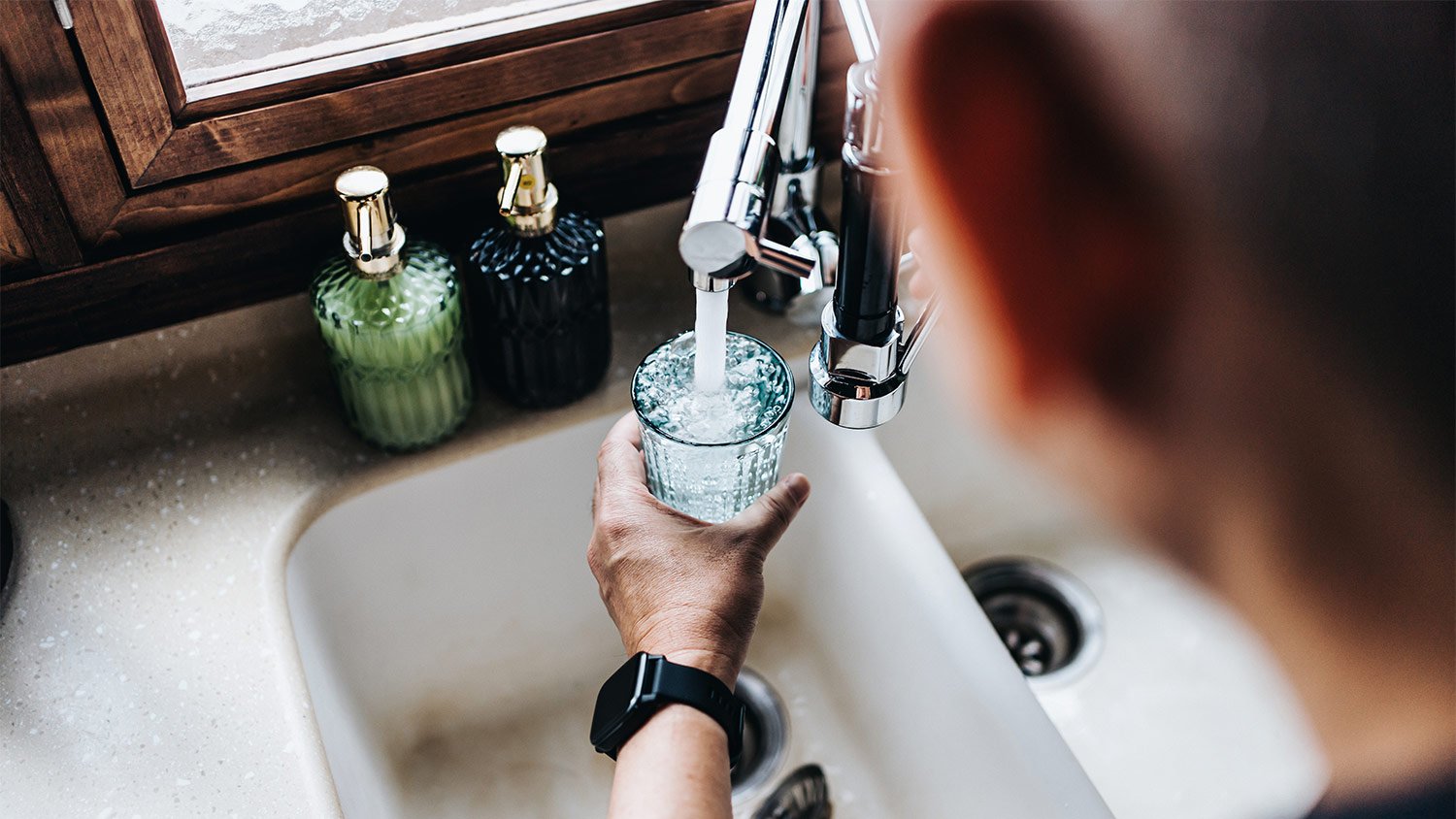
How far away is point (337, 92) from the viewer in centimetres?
67

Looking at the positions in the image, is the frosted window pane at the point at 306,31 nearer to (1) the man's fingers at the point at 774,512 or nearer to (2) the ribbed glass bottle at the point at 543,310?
(2) the ribbed glass bottle at the point at 543,310

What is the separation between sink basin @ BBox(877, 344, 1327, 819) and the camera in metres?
0.73

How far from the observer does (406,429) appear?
717 mm

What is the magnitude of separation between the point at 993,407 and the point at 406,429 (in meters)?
0.54

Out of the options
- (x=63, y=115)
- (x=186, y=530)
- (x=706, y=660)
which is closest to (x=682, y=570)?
(x=706, y=660)

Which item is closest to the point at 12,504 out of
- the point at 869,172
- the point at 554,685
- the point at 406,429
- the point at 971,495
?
the point at 406,429

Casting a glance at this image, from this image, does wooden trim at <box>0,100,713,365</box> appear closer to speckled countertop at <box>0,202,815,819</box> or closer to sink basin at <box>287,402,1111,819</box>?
speckled countertop at <box>0,202,815,819</box>

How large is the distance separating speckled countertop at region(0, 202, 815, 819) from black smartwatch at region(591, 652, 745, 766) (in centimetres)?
16

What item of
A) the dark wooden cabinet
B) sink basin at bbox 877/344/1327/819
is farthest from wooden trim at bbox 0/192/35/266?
sink basin at bbox 877/344/1327/819

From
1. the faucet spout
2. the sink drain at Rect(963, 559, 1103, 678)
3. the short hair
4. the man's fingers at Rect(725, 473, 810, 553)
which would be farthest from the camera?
the sink drain at Rect(963, 559, 1103, 678)

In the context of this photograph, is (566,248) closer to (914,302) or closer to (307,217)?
(307,217)

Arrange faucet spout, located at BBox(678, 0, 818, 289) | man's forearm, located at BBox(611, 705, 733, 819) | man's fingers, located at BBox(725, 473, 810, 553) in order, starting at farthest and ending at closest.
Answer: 1. man's fingers, located at BBox(725, 473, 810, 553)
2. man's forearm, located at BBox(611, 705, 733, 819)
3. faucet spout, located at BBox(678, 0, 818, 289)

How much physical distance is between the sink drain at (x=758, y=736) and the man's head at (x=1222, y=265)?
0.52m

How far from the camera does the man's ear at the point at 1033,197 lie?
0.22 metres
